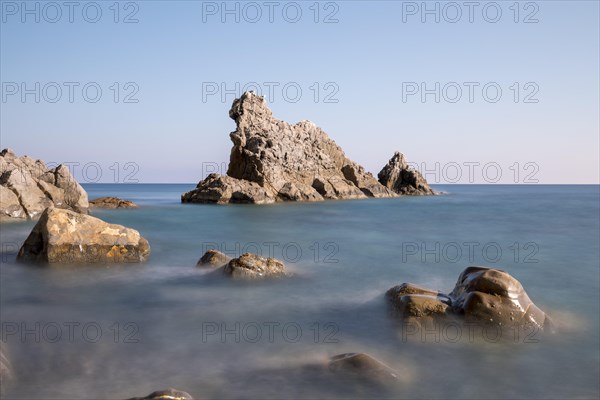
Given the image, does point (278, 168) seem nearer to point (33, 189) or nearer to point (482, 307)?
point (33, 189)

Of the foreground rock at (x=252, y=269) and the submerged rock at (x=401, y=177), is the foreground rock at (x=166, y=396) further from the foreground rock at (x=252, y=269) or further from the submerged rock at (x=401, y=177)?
the submerged rock at (x=401, y=177)

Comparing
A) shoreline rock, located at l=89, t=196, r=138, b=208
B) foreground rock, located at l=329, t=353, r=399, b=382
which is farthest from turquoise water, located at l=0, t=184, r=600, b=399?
shoreline rock, located at l=89, t=196, r=138, b=208

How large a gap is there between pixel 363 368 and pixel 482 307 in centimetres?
277

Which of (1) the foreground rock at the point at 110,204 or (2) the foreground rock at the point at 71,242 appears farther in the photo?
(1) the foreground rock at the point at 110,204

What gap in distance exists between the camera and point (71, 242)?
10.6 m

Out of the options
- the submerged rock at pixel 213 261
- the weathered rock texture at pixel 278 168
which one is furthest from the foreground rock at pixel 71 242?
the weathered rock texture at pixel 278 168

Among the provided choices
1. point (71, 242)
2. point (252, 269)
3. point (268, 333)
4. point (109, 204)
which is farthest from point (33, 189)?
point (268, 333)

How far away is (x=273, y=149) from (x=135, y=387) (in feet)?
144

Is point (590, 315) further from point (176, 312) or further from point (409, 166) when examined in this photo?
point (409, 166)

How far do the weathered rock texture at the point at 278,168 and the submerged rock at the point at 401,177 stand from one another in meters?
4.50

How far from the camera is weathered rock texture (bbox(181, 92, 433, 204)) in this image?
42438mm

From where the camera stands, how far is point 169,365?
5.50 metres

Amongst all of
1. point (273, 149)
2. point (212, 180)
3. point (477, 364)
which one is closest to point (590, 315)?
point (477, 364)

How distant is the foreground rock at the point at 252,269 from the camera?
9.77m
